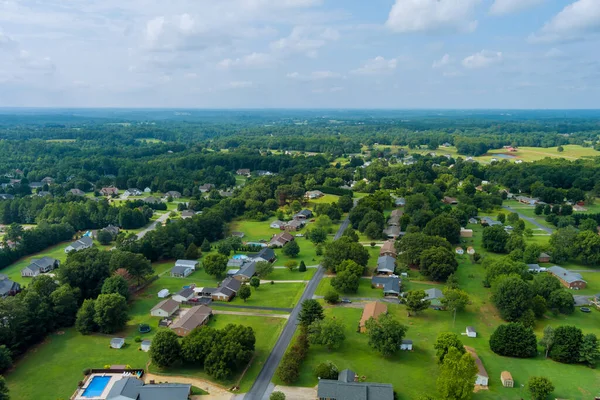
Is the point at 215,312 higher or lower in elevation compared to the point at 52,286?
lower

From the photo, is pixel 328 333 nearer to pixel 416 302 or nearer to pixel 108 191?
pixel 416 302

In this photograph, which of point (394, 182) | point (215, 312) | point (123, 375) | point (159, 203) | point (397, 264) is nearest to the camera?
point (123, 375)

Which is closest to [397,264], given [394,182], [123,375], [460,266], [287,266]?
[460,266]

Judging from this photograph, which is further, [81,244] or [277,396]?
[81,244]

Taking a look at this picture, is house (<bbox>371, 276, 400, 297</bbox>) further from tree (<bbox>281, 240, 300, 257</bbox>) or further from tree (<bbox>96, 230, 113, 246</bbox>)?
tree (<bbox>96, 230, 113, 246</bbox>)

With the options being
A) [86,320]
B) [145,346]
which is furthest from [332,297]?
[86,320]

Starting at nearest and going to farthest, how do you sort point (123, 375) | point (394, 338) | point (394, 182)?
point (123, 375) < point (394, 338) < point (394, 182)

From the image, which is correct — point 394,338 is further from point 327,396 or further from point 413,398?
point 327,396
